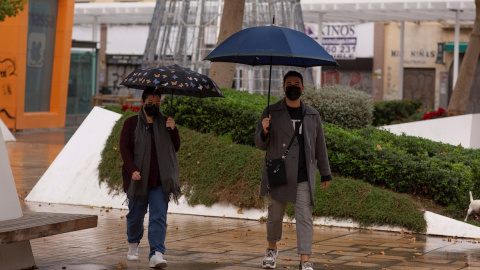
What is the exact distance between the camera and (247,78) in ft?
60.1

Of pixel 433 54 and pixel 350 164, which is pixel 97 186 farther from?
pixel 433 54

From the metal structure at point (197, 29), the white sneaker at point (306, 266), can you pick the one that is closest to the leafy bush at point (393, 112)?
the metal structure at point (197, 29)

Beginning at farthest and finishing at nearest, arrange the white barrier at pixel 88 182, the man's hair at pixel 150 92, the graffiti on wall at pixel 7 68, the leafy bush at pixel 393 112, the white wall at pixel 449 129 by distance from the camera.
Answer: the graffiti on wall at pixel 7 68 → the leafy bush at pixel 393 112 → the white wall at pixel 449 129 → the white barrier at pixel 88 182 → the man's hair at pixel 150 92

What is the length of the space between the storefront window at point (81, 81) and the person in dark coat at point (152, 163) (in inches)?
930

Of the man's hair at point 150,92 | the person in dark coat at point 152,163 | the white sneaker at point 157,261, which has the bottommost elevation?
the white sneaker at point 157,261

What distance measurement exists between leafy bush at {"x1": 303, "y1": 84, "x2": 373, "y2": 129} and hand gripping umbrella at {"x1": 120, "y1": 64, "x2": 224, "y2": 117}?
6.60m

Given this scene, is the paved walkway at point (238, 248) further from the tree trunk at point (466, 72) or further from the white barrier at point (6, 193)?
the tree trunk at point (466, 72)

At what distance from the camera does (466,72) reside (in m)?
20.0

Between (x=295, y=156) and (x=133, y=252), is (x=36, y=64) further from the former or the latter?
(x=295, y=156)

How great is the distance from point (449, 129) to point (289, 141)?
11.3 m

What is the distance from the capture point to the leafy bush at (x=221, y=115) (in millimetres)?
11922

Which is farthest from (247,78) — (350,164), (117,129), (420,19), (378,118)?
(420,19)

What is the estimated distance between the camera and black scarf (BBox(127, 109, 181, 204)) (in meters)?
7.27

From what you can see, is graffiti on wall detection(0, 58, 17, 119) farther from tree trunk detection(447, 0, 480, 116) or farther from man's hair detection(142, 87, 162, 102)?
man's hair detection(142, 87, 162, 102)
